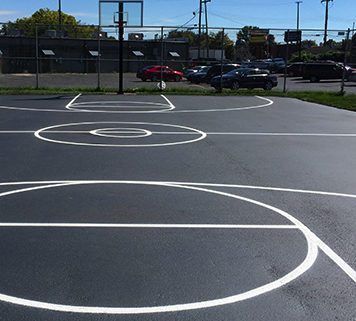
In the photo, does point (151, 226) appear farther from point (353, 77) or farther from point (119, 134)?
point (353, 77)

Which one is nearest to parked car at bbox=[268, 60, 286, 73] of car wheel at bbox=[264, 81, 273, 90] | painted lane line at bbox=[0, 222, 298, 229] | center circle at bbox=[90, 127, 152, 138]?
car wheel at bbox=[264, 81, 273, 90]

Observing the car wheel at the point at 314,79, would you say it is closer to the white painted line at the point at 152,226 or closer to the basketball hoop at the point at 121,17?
the basketball hoop at the point at 121,17

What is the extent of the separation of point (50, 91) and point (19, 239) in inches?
761

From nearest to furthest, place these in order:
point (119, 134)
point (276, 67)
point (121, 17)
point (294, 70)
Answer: point (119, 134) → point (121, 17) → point (294, 70) → point (276, 67)

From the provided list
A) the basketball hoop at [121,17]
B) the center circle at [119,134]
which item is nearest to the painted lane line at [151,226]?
the center circle at [119,134]

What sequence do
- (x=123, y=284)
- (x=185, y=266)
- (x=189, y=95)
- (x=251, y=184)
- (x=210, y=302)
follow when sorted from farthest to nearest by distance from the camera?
(x=189, y=95) < (x=251, y=184) < (x=185, y=266) < (x=123, y=284) < (x=210, y=302)

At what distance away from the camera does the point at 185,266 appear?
14.6ft

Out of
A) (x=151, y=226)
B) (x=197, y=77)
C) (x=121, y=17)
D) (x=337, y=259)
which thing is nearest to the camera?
(x=337, y=259)

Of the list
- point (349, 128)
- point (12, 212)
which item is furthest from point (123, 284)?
point (349, 128)

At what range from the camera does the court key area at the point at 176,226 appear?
12.6 feet

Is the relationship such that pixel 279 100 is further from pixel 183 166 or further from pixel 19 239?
pixel 19 239

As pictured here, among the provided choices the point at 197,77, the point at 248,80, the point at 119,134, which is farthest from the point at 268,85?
the point at 119,134

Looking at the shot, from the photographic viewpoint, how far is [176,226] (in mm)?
5500

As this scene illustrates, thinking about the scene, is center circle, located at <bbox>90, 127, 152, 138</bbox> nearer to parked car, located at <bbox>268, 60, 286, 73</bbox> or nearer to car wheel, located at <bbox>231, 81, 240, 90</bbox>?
car wheel, located at <bbox>231, 81, 240, 90</bbox>
